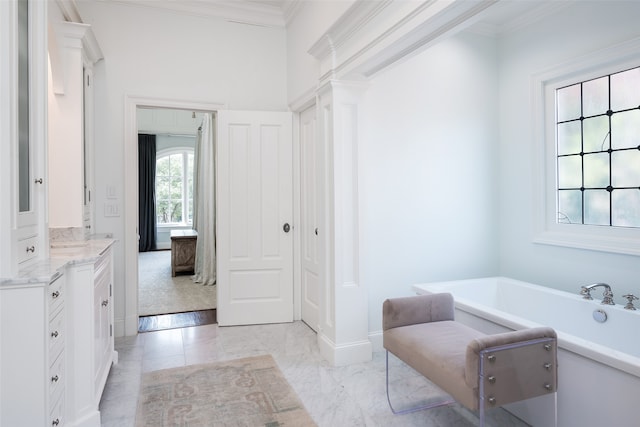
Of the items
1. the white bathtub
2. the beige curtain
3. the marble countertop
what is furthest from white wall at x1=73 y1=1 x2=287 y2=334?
the white bathtub

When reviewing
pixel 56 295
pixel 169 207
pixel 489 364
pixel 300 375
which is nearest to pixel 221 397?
pixel 300 375

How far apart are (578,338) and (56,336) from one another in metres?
2.51

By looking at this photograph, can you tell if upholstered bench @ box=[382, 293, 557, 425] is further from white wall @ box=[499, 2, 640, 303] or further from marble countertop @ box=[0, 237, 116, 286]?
marble countertop @ box=[0, 237, 116, 286]

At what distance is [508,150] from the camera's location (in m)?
3.70

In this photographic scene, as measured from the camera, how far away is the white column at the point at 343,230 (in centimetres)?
291

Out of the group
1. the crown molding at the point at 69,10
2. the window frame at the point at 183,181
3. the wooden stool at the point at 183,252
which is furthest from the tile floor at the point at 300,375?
the window frame at the point at 183,181

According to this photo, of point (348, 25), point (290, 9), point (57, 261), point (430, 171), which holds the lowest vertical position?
point (57, 261)

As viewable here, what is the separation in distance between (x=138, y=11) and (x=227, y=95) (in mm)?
1076

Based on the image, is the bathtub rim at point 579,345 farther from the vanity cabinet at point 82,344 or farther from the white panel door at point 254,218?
the vanity cabinet at point 82,344

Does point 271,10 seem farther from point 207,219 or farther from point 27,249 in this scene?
point 27,249

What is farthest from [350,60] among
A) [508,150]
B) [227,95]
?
[508,150]

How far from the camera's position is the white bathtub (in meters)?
1.73

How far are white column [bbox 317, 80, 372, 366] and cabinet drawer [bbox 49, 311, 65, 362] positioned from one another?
5.65 feet

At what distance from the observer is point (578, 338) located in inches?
77.3
